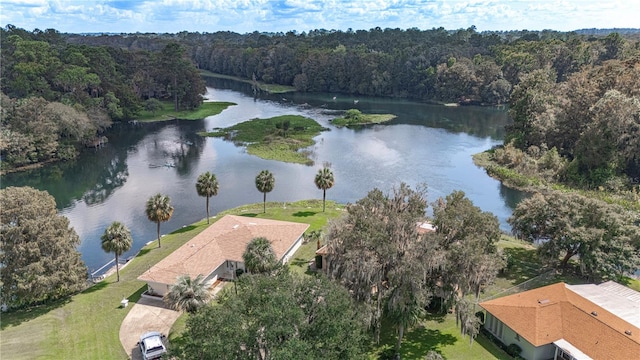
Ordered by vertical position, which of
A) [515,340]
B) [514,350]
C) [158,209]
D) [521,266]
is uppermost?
[158,209]

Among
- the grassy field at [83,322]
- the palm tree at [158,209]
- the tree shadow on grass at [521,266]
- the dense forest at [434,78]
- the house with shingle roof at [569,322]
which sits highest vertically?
the dense forest at [434,78]

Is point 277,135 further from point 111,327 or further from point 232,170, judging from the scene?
point 111,327

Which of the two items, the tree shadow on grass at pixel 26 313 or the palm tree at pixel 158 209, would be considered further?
the palm tree at pixel 158 209

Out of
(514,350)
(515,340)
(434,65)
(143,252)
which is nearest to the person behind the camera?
(514,350)

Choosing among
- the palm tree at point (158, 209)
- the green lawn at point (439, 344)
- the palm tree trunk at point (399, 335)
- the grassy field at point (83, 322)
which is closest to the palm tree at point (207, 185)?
the palm tree at point (158, 209)

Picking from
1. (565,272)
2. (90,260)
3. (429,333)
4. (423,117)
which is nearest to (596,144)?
(565,272)

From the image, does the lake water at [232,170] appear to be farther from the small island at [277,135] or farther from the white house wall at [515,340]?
the white house wall at [515,340]

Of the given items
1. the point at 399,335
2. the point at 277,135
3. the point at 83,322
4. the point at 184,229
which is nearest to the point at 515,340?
the point at 399,335
